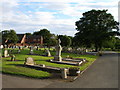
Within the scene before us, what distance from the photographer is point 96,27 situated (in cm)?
5666

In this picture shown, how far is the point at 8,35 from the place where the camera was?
7188 centimetres

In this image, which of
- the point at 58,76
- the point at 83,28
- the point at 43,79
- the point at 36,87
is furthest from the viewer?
the point at 83,28

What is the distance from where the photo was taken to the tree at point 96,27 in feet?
180

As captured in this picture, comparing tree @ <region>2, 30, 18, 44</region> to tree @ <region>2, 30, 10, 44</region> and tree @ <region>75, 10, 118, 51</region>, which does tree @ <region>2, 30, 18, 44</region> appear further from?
tree @ <region>75, 10, 118, 51</region>

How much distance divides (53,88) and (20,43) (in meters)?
81.7

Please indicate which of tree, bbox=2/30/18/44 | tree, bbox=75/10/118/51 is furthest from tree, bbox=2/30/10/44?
tree, bbox=75/10/118/51

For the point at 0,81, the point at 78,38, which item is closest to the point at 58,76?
the point at 0,81

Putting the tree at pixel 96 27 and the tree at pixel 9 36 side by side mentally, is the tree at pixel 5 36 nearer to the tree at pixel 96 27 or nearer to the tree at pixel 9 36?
the tree at pixel 9 36

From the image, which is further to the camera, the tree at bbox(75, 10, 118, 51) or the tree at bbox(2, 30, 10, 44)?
the tree at bbox(2, 30, 10, 44)

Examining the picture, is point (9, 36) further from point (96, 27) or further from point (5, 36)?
point (96, 27)

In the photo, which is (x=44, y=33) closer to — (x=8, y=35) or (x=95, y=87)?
(x=8, y=35)

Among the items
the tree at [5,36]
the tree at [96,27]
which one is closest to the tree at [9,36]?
the tree at [5,36]

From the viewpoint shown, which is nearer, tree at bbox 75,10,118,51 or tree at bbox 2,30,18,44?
tree at bbox 75,10,118,51

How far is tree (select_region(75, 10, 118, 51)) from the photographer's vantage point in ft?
180
